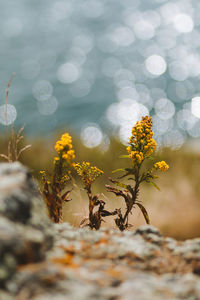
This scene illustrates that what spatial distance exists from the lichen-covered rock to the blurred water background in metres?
6.76

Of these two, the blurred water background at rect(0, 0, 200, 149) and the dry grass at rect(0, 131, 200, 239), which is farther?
the blurred water background at rect(0, 0, 200, 149)

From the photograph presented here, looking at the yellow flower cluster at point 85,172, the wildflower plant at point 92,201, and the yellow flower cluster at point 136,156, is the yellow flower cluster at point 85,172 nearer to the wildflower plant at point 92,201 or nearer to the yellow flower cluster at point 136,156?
the wildflower plant at point 92,201

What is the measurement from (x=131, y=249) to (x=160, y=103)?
604 inches

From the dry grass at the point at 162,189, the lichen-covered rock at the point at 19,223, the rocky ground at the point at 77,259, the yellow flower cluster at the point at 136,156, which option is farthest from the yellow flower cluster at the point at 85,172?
the dry grass at the point at 162,189

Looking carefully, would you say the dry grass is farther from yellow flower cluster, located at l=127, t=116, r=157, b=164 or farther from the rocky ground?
the rocky ground

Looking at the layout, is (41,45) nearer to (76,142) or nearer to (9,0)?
(9,0)

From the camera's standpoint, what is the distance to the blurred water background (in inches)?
629

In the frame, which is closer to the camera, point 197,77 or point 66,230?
point 66,230

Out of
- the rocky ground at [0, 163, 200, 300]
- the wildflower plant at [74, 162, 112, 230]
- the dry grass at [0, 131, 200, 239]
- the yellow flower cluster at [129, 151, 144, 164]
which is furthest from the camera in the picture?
the dry grass at [0, 131, 200, 239]

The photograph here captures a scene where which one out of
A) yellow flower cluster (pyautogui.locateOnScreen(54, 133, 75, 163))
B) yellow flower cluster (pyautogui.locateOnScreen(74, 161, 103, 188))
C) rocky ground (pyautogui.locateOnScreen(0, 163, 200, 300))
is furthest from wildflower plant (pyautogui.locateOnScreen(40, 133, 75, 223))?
rocky ground (pyautogui.locateOnScreen(0, 163, 200, 300))

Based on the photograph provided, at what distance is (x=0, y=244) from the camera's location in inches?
54.4

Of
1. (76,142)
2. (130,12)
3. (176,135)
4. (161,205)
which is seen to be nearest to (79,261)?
(161,205)

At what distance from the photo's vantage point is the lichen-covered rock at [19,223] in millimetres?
1409

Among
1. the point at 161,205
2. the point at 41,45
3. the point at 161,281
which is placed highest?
the point at 41,45
